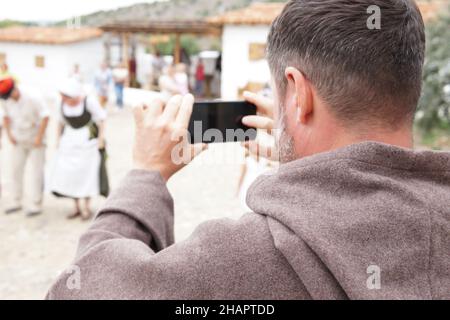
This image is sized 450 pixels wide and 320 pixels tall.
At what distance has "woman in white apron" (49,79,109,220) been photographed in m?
5.76

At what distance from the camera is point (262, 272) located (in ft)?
2.85

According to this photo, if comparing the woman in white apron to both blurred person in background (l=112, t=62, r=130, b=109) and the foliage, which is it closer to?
the foliage

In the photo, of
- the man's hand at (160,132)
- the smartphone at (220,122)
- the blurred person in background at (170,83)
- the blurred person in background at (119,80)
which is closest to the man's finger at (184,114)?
the man's hand at (160,132)

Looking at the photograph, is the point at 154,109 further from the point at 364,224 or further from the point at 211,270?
the point at 364,224

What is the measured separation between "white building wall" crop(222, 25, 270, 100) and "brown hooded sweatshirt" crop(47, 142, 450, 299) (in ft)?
45.4

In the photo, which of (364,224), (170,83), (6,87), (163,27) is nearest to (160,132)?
(364,224)

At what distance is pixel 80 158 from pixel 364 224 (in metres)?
5.38

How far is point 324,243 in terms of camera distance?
846 millimetres

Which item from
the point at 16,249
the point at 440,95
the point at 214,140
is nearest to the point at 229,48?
the point at 440,95

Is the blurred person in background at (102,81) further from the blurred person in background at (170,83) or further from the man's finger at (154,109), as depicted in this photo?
the man's finger at (154,109)

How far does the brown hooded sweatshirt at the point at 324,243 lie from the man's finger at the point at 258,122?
35 centimetres

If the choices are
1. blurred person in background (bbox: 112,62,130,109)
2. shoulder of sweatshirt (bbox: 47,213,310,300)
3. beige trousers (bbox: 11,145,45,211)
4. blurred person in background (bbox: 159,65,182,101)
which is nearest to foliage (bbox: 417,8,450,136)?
blurred person in background (bbox: 159,65,182,101)

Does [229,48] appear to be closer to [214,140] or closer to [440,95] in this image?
[440,95]

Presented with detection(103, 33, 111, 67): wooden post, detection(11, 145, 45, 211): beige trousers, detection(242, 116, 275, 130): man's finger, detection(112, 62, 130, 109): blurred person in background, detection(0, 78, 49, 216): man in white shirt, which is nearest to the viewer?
detection(242, 116, 275, 130): man's finger
